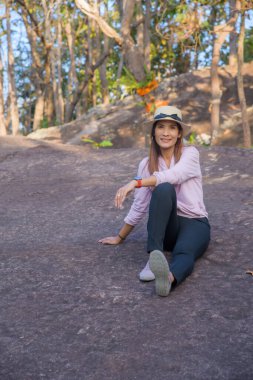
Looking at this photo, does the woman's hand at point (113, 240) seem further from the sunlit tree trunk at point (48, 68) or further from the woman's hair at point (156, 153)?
the sunlit tree trunk at point (48, 68)

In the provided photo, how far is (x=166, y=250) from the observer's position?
401 cm

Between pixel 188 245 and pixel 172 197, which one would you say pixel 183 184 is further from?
pixel 188 245

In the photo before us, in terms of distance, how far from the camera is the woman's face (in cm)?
385

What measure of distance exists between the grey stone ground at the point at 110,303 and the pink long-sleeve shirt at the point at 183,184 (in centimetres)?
40

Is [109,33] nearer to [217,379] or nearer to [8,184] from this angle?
[8,184]

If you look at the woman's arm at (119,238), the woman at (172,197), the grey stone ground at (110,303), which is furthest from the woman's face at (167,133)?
the grey stone ground at (110,303)

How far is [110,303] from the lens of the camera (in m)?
3.30

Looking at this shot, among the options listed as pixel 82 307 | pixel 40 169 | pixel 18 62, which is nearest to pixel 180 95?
pixel 40 169

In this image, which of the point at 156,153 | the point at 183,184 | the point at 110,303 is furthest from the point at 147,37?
the point at 110,303

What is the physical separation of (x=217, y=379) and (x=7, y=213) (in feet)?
13.6

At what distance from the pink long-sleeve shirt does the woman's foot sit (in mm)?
705

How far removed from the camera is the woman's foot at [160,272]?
313cm

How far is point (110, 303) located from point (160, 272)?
0.40 meters

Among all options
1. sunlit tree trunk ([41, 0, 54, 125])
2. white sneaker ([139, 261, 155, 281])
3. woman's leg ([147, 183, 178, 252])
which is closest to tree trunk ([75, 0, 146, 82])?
woman's leg ([147, 183, 178, 252])
